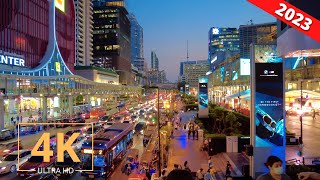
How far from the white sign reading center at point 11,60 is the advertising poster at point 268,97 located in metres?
46.8

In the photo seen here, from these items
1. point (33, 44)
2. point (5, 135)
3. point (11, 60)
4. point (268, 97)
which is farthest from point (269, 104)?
point (33, 44)

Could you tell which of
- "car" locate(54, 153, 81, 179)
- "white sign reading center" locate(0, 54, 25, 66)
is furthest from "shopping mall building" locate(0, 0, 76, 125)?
"car" locate(54, 153, 81, 179)

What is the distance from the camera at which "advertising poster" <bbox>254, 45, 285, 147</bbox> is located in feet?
47.1

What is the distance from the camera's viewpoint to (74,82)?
66.4 meters

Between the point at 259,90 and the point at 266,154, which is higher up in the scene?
the point at 259,90

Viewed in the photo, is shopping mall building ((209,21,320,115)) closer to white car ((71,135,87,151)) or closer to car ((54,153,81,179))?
white car ((71,135,87,151))

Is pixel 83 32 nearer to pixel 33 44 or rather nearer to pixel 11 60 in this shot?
pixel 33 44

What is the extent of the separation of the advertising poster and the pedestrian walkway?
123 inches

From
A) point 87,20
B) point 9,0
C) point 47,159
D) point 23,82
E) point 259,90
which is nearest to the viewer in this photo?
point 259,90

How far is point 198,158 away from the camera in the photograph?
21438 mm

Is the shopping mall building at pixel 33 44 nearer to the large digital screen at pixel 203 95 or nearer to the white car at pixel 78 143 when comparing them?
the white car at pixel 78 143

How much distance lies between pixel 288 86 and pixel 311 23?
5989 cm

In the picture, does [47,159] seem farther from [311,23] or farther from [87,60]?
[87,60]

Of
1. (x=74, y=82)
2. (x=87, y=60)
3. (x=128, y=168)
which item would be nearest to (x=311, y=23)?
(x=128, y=168)
